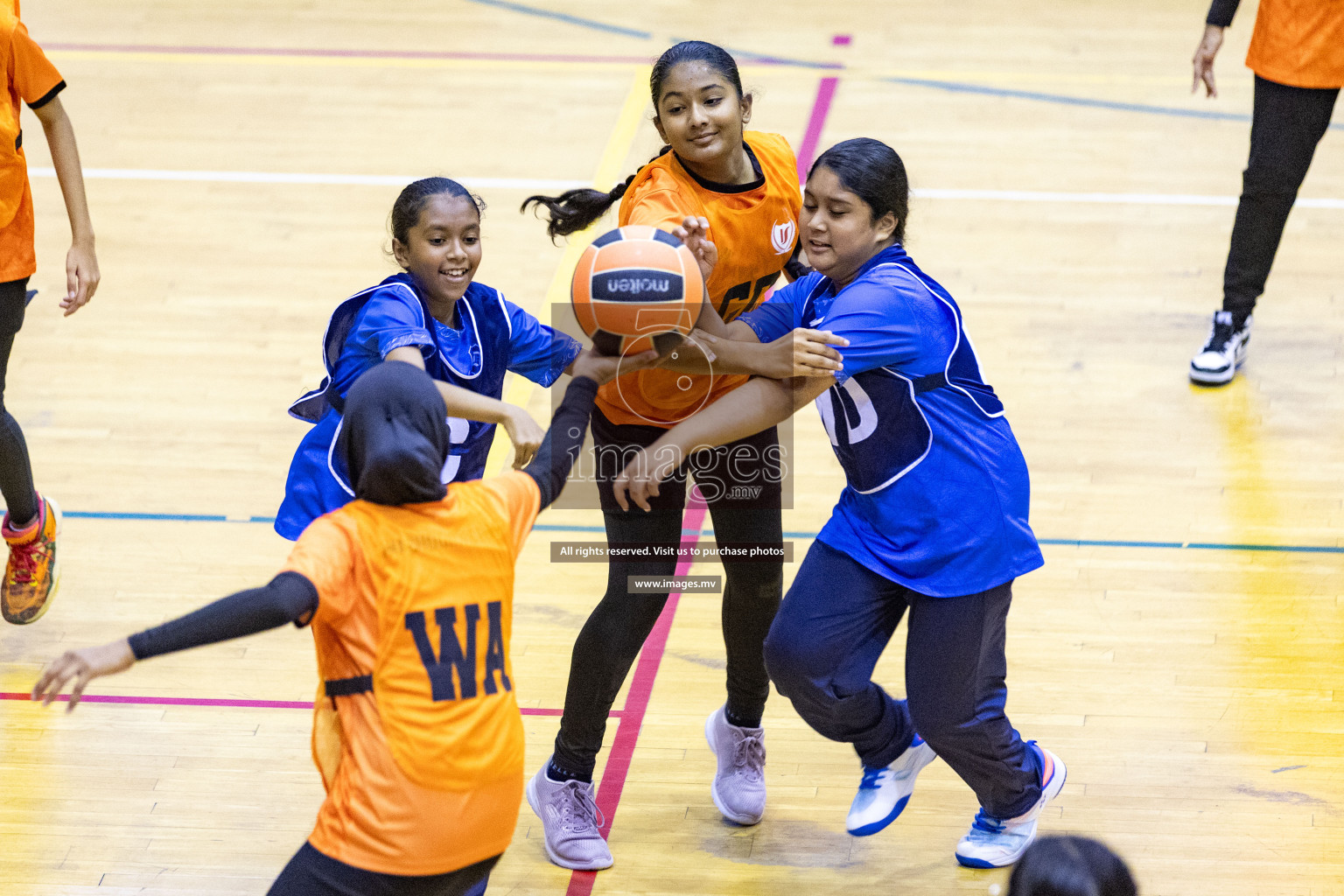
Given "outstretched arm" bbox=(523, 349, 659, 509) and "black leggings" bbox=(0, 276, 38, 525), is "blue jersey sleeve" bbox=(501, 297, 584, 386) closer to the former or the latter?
"outstretched arm" bbox=(523, 349, 659, 509)

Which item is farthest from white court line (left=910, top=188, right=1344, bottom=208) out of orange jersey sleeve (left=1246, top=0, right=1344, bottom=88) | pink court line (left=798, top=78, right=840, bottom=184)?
orange jersey sleeve (left=1246, top=0, right=1344, bottom=88)

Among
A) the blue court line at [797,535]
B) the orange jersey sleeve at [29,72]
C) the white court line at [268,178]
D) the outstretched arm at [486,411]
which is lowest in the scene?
the blue court line at [797,535]

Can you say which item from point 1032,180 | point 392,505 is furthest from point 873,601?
point 1032,180

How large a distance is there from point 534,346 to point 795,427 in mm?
2253

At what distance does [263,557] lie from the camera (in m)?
4.62

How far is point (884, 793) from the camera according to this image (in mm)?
3369

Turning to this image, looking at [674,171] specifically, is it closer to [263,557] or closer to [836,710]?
[836,710]

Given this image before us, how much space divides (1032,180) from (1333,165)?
1.44 metres

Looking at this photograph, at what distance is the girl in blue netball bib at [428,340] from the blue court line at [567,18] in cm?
597

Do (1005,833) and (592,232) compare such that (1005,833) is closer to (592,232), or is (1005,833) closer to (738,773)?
(738,773)

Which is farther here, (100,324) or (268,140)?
(268,140)

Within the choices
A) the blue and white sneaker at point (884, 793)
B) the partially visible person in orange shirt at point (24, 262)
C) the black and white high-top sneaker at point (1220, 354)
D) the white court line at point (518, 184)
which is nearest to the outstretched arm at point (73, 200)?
the partially visible person in orange shirt at point (24, 262)

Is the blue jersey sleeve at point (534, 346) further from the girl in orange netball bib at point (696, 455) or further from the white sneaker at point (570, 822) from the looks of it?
the white sneaker at point (570, 822)

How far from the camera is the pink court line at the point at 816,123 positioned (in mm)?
7037
